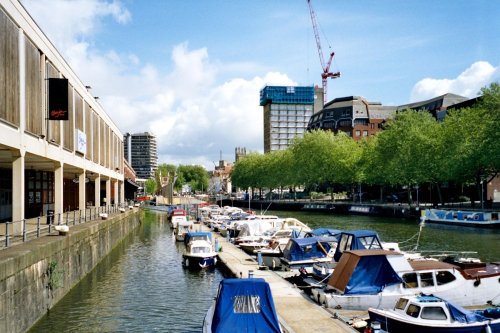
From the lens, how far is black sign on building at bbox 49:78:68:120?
36844 millimetres

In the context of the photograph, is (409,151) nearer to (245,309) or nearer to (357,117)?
(245,309)

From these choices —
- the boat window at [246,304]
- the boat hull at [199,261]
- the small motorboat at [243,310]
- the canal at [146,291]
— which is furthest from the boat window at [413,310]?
the boat hull at [199,261]

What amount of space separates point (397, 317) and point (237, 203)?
507ft

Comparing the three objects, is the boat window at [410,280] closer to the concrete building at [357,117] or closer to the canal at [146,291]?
the canal at [146,291]

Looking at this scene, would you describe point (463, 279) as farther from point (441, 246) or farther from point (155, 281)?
point (441, 246)

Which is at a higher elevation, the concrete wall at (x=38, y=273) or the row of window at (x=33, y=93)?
the row of window at (x=33, y=93)

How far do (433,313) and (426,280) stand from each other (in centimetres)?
552

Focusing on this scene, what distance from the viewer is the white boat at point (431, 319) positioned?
783 inches

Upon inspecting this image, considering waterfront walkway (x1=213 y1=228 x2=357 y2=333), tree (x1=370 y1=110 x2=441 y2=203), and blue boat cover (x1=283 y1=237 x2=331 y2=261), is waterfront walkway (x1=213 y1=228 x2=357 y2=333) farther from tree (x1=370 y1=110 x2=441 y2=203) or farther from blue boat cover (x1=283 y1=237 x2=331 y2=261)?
tree (x1=370 y1=110 x2=441 y2=203)

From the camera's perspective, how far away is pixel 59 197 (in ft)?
135

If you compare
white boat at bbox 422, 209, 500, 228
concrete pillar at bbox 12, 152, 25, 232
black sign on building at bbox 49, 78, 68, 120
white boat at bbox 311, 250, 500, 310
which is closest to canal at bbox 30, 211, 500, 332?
concrete pillar at bbox 12, 152, 25, 232

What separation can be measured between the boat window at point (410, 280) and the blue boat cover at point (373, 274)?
1.18 ft

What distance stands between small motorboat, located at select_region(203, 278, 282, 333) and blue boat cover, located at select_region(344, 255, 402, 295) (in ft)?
24.1

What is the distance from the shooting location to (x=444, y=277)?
26.0 m
